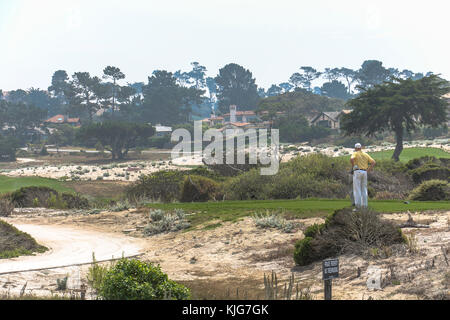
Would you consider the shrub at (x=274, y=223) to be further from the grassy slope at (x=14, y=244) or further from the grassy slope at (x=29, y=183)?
the grassy slope at (x=29, y=183)

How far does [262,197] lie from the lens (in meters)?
33.5

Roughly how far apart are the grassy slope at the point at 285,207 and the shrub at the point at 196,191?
155 inches

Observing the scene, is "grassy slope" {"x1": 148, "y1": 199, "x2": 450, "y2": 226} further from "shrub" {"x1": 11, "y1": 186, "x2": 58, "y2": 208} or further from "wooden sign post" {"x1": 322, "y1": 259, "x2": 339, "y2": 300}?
"wooden sign post" {"x1": 322, "y1": 259, "x2": 339, "y2": 300}

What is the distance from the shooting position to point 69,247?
21.8m

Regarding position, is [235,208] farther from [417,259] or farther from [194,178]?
[417,259]

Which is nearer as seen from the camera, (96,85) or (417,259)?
(417,259)

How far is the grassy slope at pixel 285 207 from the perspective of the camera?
2264 cm

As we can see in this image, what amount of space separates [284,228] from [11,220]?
1568cm

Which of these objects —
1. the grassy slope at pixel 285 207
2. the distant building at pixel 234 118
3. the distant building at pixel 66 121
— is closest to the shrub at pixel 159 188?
the grassy slope at pixel 285 207

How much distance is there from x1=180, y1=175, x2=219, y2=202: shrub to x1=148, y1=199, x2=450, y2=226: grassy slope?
3.93 metres

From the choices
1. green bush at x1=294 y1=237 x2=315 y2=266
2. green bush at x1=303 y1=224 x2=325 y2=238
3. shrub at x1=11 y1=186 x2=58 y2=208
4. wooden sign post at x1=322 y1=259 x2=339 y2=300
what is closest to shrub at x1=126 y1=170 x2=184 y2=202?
shrub at x1=11 y1=186 x2=58 y2=208

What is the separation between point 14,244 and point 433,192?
17750mm

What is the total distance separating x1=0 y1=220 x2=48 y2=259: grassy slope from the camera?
19.6 metres

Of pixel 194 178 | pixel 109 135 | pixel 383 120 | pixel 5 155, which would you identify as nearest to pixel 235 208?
pixel 194 178
